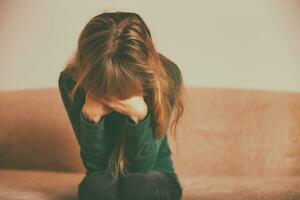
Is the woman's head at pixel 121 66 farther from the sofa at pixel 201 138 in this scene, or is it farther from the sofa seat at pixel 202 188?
the sofa at pixel 201 138

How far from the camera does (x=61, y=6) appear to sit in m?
1.75

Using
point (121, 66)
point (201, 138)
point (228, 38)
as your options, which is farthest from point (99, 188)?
point (228, 38)

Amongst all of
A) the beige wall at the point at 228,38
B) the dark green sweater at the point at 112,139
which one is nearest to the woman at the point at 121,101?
the dark green sweater at the point at 112,139

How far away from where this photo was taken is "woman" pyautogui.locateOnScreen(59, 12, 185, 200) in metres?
1.09

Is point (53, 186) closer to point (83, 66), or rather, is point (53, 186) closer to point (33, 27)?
point (83, 66)

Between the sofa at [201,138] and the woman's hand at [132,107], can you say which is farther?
the sofa at [201,138]

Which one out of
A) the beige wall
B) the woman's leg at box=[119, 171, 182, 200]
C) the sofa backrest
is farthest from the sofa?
the woman's leg at box=[119, 171, 182, 200]

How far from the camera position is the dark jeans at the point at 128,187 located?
1.00 m

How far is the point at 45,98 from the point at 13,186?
0.48 meters

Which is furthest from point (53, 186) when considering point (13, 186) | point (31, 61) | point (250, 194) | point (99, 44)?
point (31, 61)

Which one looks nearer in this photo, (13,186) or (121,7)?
(13,186)

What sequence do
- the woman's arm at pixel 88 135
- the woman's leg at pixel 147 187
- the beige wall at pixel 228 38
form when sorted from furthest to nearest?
the beige wall at pixel 228 38 → the woman's arm at pixel 88 135 → the woman's leg at pixel 147 187

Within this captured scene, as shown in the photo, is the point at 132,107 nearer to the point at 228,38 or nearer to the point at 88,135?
the point at 88,135

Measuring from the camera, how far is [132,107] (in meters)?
1.10
